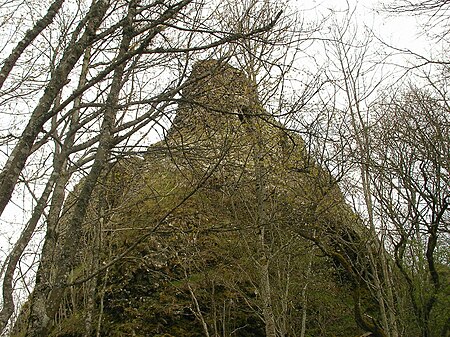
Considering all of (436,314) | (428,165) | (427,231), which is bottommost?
(436,314)

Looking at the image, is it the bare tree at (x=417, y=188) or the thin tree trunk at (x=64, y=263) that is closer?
the thin tree trunk at (x=64, y=263)

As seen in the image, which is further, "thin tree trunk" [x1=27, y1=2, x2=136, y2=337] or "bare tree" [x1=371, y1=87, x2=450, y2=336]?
"bare tree" [x1=371, y1=87, x2=450, y2=336]

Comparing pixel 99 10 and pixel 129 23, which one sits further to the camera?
pixel 129 23

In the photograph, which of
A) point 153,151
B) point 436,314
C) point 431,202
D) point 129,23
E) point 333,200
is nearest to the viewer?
point 129,23

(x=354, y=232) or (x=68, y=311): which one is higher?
(x=354, y=232)

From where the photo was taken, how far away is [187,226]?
10055 millimetres

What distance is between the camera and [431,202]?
9750 millimetres

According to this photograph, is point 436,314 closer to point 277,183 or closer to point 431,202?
point 431,202

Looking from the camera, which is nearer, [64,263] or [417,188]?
[64,263]

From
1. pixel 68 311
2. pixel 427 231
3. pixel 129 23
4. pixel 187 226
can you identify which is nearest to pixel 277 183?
pixel 187 226

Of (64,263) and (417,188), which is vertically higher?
(417,188)

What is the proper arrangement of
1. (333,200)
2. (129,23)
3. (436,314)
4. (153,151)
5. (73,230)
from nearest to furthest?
(73,230), (129,23), (153,151), (333,200), (436,314)

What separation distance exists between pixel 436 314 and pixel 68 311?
786 cm

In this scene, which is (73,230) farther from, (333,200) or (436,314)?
(436,314)
